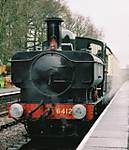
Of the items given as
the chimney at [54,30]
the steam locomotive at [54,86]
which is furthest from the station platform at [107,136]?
the chimney at [54,30]

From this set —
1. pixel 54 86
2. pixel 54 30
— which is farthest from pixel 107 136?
pixel 54 30

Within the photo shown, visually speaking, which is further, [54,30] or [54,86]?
[54,30]

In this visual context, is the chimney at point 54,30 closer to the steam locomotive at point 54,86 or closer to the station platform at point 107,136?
the steam locomotive at point 54,86

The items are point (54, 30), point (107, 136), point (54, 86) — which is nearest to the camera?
point (107, 136)

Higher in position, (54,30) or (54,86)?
(54,30)

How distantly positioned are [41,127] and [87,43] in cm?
327

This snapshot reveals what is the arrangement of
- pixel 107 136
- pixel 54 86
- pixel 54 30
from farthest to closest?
1. pixel 54 30
2. pixel 54 86
3. pixel 107 136

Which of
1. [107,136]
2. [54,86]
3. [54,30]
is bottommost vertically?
[107,136]

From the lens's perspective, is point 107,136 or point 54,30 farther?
point 54,30

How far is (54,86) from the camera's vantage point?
33.3 ft

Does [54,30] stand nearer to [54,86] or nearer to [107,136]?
[54,86]

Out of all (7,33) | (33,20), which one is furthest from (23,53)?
(33,20)

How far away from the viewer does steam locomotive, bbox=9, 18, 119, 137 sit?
380 inches

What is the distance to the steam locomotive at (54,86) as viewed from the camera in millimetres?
9648
